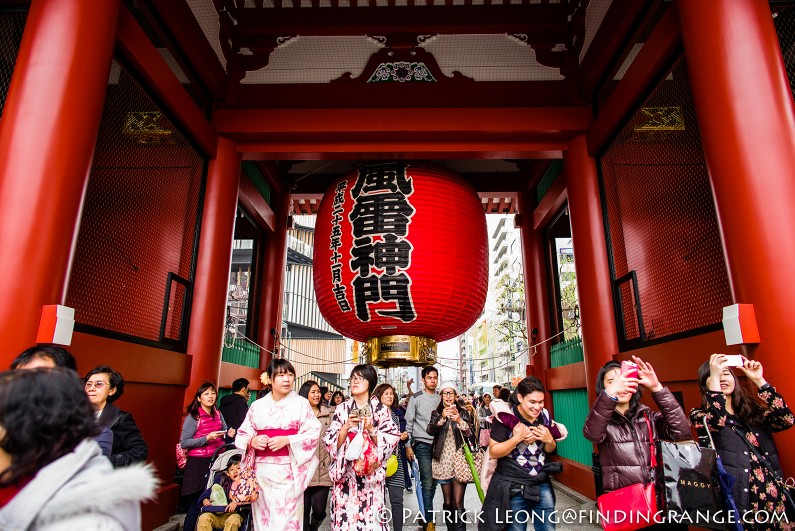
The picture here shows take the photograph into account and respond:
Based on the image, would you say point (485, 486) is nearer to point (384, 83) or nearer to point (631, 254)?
point (631, 254)

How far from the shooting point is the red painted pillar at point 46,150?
3.05 metres

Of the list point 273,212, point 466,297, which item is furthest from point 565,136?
point 273,212

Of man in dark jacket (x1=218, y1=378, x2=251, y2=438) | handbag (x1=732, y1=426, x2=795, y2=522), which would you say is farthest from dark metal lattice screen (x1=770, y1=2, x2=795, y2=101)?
man in dark jacket (x1=218, y1=378, x2=251, y2=438)

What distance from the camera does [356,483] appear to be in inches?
140

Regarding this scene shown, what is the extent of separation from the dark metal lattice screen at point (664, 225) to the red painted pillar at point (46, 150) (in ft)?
16.5

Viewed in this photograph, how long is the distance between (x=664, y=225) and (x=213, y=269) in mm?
5078

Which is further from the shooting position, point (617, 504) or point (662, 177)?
point (662, 177)

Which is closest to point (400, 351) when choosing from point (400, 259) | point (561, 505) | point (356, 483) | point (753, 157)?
point (400, 259)

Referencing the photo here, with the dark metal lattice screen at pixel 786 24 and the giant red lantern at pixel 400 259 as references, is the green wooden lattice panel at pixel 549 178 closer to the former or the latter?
the giant red lantern at pixel 400 259

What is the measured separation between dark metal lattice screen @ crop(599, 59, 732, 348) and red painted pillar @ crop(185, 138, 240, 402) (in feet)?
15.5

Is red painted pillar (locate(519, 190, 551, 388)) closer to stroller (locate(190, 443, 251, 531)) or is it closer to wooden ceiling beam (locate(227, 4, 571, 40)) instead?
wooden ceiling beam (locate(227, 4, 571, 40))

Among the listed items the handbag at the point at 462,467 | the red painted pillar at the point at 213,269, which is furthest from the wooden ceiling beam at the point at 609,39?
the red painted pillar at the point at 213,269

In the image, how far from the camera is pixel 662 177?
4.74m

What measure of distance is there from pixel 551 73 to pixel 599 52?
0.76 meters
